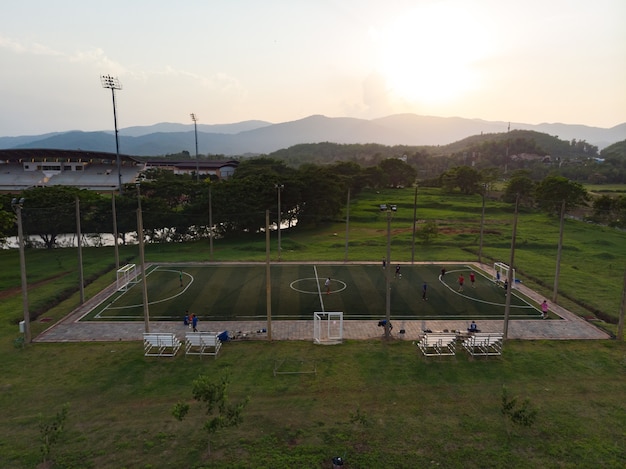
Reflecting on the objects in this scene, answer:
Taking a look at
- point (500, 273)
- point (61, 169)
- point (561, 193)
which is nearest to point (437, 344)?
point (500, 273)

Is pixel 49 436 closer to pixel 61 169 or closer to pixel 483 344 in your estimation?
pixel 483 344

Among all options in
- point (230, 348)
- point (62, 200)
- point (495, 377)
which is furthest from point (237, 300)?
point (62, 200)

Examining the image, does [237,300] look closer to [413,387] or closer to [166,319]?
[166,319]

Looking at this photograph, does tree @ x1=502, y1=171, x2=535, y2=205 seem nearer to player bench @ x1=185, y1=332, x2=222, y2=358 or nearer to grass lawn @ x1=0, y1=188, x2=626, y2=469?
grass lawn @ x1=0, y1=188, x2=626, y2=469

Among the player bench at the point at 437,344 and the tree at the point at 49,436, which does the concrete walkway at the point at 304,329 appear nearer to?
the player bench at the point at 437,344

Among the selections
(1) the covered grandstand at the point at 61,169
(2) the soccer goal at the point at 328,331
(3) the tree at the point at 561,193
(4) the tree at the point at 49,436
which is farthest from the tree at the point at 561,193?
(1) the covered grandstand at the point at 61,169
